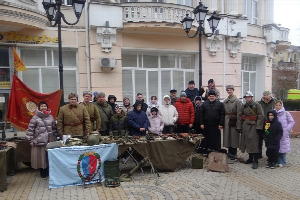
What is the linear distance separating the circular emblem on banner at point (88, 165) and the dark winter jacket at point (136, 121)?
150 cm

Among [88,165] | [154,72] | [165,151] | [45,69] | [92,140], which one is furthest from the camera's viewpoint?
[154,72]

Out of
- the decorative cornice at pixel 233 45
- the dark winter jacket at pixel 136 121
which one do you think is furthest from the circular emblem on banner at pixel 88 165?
the decorative cornice at pixel 233 45

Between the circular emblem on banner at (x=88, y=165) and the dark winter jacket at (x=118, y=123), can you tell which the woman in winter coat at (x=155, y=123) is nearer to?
the dark winter jacket at (x=118, y=123)

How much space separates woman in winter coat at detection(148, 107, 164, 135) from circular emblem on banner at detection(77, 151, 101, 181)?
198 cm

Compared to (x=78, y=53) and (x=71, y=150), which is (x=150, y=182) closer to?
(x=71, y=150)

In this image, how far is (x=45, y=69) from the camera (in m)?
10.6

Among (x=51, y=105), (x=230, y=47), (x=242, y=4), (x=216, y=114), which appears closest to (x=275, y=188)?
(x=216, y=114)

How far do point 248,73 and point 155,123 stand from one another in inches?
397

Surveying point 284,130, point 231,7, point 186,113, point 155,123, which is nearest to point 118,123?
point 155,123

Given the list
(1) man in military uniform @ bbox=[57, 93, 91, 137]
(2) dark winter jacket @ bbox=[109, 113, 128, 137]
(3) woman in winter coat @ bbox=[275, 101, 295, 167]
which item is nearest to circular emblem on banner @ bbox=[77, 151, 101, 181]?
(1) man in military uniform @ bbox=[57, 93, 91, 137]

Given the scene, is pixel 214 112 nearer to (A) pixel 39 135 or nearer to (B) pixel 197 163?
(B) pixel 197 163

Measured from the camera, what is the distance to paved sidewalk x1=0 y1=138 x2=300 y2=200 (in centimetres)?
481

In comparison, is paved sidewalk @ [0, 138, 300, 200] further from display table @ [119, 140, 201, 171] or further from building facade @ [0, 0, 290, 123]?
building facade @ [0, 0, 290, 123]

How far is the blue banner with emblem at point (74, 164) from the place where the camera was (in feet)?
16.8
